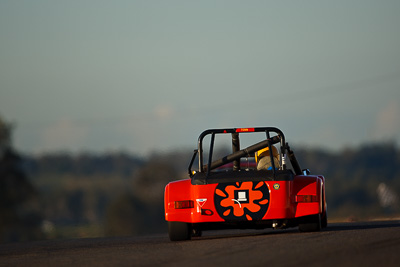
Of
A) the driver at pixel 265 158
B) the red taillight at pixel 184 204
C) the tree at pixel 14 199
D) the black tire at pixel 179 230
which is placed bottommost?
the tree at pixel 14 199

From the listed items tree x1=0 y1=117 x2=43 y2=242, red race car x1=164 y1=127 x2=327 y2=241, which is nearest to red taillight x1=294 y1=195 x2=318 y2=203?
red race car x1=164 y1=127 x2=327 y2=241

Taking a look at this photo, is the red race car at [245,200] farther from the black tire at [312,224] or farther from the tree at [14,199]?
the tree at [14,199]

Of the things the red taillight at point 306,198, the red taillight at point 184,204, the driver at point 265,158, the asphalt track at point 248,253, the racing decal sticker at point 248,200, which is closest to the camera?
the asphalt track at point 248,253

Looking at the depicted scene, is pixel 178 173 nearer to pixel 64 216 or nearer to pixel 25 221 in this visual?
pixel 25 221

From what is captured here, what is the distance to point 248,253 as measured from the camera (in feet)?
40.7

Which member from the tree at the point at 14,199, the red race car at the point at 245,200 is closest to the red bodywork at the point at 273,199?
the red race car at the point at 245,200

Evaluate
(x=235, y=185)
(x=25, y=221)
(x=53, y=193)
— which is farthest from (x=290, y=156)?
(x=53, y=193)

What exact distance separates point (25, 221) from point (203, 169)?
61.6m

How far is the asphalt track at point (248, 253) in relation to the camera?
11.3 metres

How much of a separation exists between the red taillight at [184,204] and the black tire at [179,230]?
11.3 inches

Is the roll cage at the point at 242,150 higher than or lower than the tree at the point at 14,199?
higher

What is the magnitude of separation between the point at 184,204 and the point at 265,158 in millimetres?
1661

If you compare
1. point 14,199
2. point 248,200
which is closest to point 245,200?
point 248,200

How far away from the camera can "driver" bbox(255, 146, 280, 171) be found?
1650 cm
